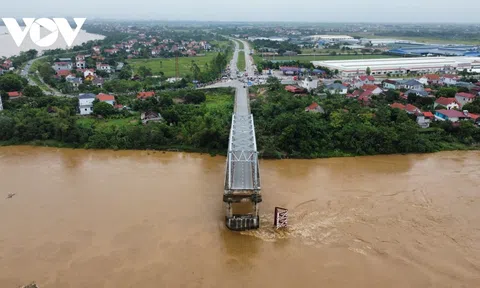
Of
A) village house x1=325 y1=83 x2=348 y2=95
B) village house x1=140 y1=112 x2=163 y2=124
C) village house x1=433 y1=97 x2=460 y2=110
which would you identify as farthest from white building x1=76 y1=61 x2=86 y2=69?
village house x1=433 y1=97 x2=460 y2=110

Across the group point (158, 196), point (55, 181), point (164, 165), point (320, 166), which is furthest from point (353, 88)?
point (55, 181)

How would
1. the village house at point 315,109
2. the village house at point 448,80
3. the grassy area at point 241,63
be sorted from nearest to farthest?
the village house at point 315,109, the village house at point 448,80, the grassy area at point 241,63

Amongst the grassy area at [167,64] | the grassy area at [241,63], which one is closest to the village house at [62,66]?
the grassy area at [167,64]

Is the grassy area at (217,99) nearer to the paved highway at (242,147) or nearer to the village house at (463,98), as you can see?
the paved highway at (242,147)

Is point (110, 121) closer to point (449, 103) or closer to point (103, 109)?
point (103, 109)

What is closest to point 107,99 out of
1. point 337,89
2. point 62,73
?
point 62,73

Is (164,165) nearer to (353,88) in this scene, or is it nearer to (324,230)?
(324,230)

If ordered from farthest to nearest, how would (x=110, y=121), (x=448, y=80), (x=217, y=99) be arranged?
(x=448, y=80) → (x=217, y=99) → (x=110, y=121)
